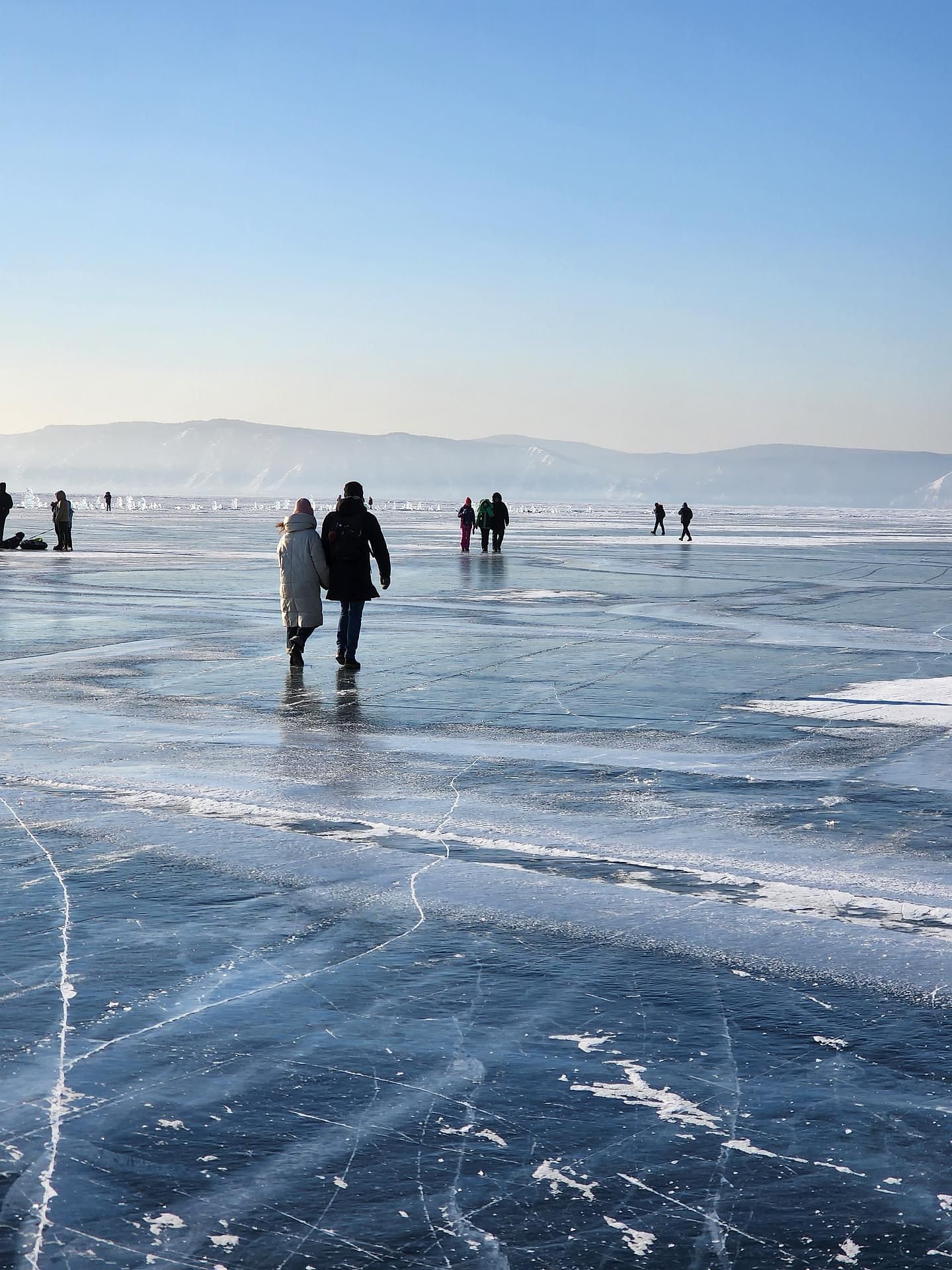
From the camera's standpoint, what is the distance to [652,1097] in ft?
11.8

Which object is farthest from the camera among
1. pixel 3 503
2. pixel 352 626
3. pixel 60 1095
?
pixel 3 503

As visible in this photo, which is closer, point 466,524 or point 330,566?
point 330,566

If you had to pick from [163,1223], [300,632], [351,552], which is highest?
[351,552]

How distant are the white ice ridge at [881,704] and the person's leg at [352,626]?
Answer: 3835mm

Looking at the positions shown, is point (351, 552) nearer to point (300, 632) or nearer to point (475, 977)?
point (300, 632)

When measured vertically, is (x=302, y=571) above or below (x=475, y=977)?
above

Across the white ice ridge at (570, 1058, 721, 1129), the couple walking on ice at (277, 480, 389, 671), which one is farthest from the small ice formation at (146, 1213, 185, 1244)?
the couple walking on ice at (277, 480, 389, 671)

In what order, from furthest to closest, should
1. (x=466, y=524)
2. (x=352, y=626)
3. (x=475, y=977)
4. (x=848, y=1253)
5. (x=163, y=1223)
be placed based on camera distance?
(x=466, y=524) → (x=352, y=626) → (x=475, y=977) → (x=163, y=1223) → (x=848, y=1253)

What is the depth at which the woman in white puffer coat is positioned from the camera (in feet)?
41.5

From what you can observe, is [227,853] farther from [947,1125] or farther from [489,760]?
[947,1125]

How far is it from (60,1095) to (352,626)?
9.22m

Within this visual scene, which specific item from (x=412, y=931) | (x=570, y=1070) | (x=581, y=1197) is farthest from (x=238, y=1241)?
(x=412, y=931)

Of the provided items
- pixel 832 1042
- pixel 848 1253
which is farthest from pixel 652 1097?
pixel 848 1253

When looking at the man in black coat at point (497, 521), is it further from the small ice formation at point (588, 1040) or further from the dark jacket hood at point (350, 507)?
the small ice formation at point (588, 1040)
